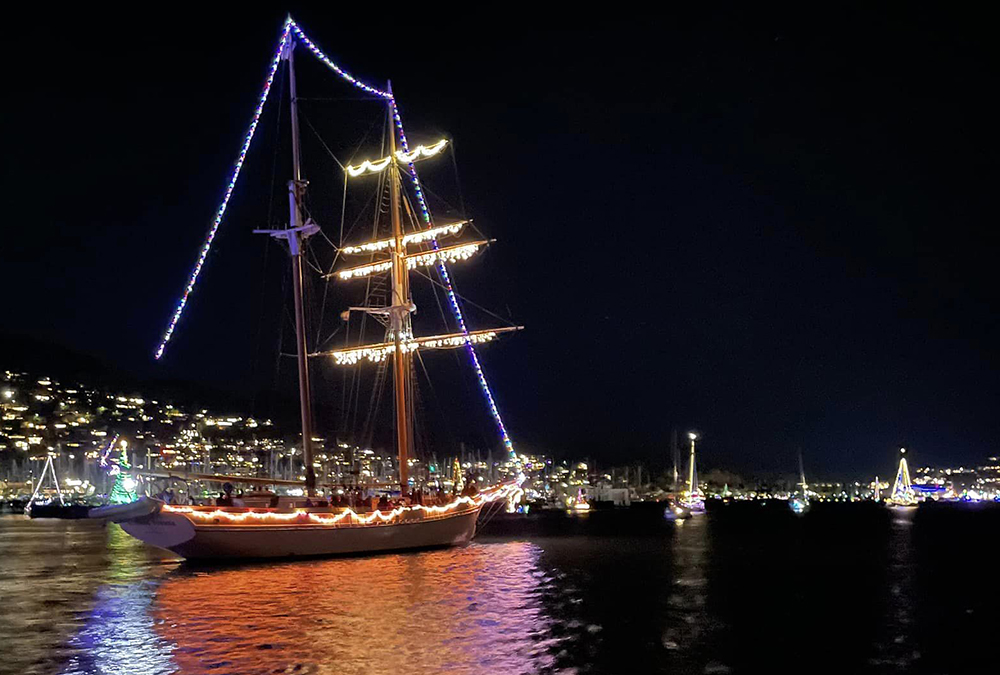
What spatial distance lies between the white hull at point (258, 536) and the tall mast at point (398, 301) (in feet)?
21.7

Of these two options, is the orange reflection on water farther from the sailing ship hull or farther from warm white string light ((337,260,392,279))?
warm white string light ((337,260,392,279))

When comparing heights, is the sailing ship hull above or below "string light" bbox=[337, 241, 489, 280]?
below

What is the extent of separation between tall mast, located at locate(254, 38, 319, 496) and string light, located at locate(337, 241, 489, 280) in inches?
324

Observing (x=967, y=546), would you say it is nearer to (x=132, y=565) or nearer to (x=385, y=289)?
(x=385, y=289)

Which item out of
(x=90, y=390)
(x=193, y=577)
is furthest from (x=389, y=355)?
(x=90, y=390)

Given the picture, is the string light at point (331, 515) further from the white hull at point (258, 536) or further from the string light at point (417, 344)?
the string light at point (417, 344)

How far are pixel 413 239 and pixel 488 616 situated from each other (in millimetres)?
27041

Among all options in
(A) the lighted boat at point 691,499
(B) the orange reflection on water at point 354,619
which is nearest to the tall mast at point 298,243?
(B) the orange reflection on water at point 354,619

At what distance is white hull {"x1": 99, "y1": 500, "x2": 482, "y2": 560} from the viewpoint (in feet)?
98.6

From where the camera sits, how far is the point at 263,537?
3130 centimetres

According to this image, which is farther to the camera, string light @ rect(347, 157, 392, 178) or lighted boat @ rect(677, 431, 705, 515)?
lighted boat @ rect(677, 431, 705, 515)

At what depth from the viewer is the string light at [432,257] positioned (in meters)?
44.1

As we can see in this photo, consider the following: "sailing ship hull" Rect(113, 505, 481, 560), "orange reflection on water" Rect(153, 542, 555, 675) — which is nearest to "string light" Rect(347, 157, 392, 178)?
"sailing ship hull" Rect(113, 505, 481, 560)

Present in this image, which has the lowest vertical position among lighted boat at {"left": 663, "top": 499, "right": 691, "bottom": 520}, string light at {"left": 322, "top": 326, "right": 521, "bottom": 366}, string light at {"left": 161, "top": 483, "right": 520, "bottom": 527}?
lighted boat at {"left": 663, "top": 499, "right": 691, "bottom": 520}
